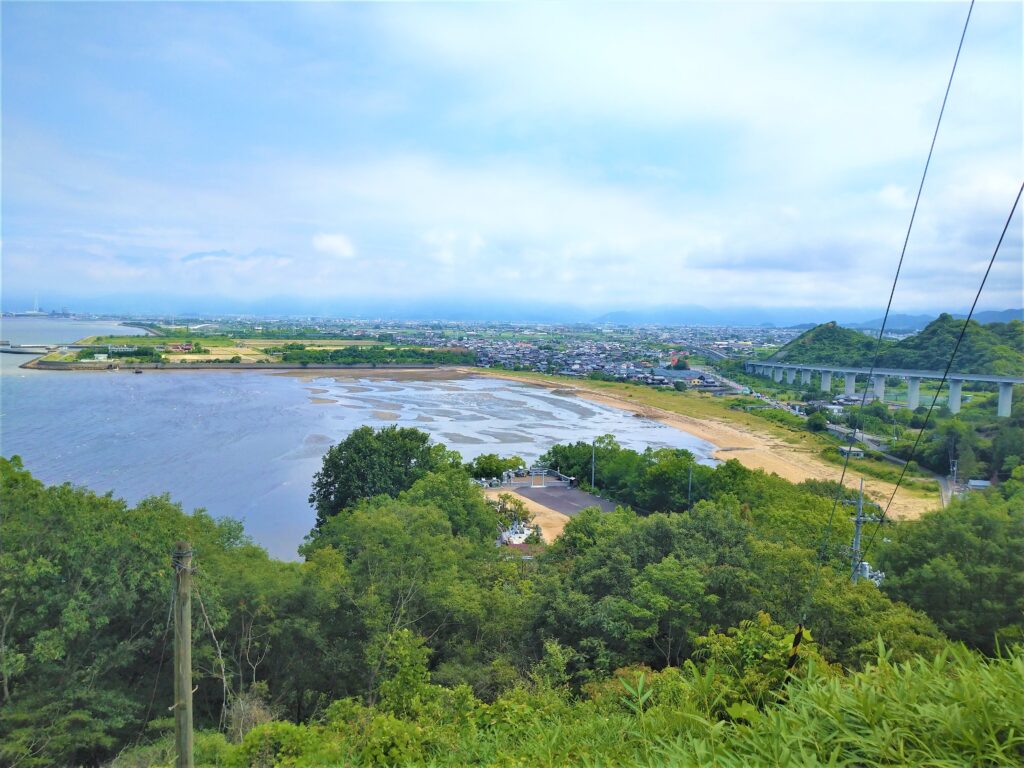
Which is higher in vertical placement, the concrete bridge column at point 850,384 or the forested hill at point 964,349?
the forested hill at point 964,349

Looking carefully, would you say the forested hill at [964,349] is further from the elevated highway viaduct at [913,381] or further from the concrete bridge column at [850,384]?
the concrete bridge column at [850,384]

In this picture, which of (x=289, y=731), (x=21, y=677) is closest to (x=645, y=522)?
(x=289, y=731)

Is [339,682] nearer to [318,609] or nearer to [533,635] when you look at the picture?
[318,609]

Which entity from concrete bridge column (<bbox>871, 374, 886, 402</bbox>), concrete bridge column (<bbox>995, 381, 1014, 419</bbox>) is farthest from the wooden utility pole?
concrete bridge column (<bbox>871, 374, 886, 402</bbox>)

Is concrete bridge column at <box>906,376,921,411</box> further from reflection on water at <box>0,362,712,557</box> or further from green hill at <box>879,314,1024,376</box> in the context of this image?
reflection on water at <box>0,362,712,557</box>

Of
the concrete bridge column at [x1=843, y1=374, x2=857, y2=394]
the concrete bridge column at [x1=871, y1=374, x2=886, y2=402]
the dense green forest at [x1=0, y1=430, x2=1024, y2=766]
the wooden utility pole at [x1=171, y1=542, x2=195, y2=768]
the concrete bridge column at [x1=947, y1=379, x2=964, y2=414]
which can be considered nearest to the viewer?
the dense green forest at [x1=0, y1=430, x2=1024, y2=766]

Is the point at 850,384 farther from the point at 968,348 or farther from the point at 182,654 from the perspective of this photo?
the point at 182,654

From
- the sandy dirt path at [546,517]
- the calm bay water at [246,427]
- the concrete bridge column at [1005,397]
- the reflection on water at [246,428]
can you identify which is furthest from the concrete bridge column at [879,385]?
Answer: the sandy dirt path at [546,517]
